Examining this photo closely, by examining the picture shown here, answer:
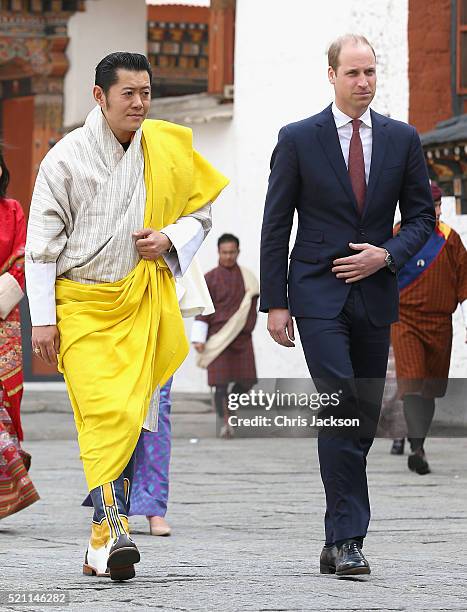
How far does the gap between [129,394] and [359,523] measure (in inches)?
32.2

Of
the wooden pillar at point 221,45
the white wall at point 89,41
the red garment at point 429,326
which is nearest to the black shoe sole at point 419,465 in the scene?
the red garment at point 429,326

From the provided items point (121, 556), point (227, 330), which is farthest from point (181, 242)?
point (227, 330)

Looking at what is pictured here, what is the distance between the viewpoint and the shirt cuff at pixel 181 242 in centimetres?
561

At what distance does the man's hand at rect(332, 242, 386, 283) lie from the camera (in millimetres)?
5441

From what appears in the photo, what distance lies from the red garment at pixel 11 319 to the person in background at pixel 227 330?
230 inches

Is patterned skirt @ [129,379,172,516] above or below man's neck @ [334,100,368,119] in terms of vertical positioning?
below

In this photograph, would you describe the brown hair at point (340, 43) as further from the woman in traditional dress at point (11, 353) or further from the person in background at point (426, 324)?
the person in background at point (426, 324)

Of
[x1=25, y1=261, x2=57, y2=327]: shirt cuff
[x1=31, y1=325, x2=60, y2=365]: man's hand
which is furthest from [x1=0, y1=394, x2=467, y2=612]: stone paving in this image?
[x1=25, y1=261, x2=57, y2=327]: shirt cuff

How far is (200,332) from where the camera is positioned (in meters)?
13.3

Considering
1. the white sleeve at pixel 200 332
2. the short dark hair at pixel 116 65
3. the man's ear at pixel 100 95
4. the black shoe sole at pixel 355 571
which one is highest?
the short dark hair at pixel 116 65

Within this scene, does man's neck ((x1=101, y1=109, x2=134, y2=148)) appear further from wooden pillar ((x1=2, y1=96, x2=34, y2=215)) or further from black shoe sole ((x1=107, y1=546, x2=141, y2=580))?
wooden pillar ((x1=2, y1=96, x2=34, y2=215))

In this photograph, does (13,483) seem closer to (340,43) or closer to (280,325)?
(280,325)

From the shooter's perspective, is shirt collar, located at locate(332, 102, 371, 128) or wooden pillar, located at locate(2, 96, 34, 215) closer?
shirt collar, located at locate(332, 102, 371, 128)

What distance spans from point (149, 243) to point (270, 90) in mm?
10228
